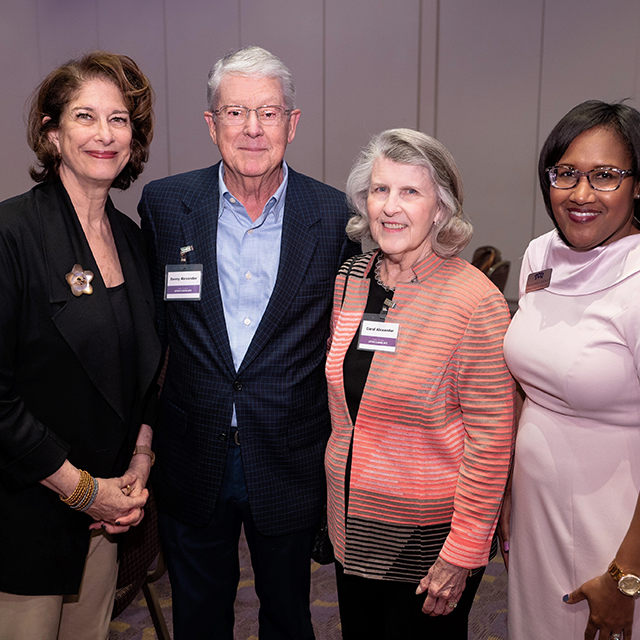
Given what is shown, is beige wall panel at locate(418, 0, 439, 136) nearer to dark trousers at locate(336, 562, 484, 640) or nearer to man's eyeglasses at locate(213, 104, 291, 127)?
man's eyeglasses at locate(213, 104, 291, 127)

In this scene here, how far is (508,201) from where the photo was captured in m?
5.18

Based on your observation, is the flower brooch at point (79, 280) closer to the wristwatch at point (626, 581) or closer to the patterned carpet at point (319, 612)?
the wristwatch at point (626, 581)

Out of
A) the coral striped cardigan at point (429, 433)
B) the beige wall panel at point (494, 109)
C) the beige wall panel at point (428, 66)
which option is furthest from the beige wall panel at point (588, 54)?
the coral striped cardigan at point (429, 433)

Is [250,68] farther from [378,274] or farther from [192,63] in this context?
[192,63]

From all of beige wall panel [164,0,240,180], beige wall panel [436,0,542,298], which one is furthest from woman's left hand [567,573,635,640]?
beige wall panel [164,0,240,180]

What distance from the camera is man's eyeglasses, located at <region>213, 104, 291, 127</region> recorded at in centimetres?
195

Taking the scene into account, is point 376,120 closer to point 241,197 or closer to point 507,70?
point 507,70

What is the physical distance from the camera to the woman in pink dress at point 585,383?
4.85ft

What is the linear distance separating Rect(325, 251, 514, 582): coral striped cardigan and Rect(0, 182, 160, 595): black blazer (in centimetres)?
63

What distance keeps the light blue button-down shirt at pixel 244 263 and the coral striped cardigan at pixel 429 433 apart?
0.29 m

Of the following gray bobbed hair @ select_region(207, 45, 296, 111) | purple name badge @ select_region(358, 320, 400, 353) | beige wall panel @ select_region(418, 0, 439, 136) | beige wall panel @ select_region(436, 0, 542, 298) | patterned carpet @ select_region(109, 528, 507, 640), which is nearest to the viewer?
purple name badge @ select_region(358, 320, 400, 353)

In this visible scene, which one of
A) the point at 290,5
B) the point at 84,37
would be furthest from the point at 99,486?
the point at 84,37

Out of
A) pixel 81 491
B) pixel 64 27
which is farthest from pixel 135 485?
pixel 64 27

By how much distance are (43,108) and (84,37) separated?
501 cm
